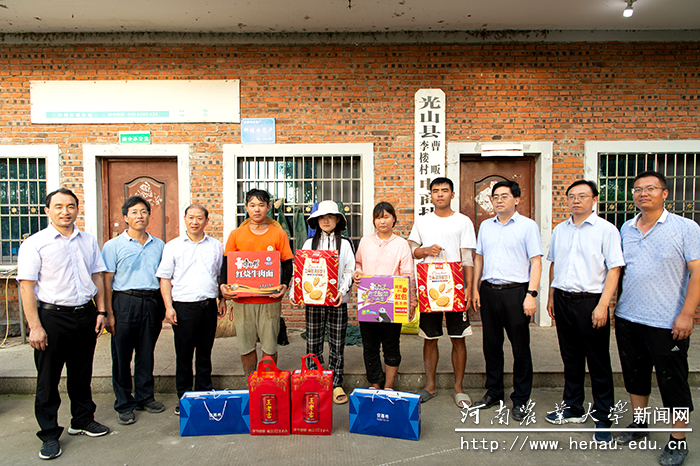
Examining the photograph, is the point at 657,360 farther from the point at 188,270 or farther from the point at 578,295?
the point at 188,270

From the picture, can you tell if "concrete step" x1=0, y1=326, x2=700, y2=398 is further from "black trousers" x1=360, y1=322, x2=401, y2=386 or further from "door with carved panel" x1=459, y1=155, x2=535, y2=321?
"door with carved panel" x1=459, y1=155, x2=535, y2=321

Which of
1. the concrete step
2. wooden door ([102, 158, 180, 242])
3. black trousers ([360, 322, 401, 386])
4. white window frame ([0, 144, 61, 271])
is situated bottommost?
the concrete step

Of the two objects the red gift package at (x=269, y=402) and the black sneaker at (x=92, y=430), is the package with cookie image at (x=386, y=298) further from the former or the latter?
the black sneaker at (x=92, y=430)

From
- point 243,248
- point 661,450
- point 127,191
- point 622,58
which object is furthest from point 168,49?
point 661,450

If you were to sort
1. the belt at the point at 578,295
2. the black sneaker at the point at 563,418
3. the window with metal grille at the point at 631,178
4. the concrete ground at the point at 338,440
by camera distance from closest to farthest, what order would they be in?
the concrete ground at the point at 338,440 < the belt at the point at 578,295 < the black sneaker at the point at 563,418 < the window with metal grille at the point at 631,178

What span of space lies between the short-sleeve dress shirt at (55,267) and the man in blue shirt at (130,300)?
31 cm

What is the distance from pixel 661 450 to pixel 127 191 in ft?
22.3

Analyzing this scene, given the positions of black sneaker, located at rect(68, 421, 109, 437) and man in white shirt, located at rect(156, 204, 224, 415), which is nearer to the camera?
black sneaker, located at rect(68, 421, 109, 437)

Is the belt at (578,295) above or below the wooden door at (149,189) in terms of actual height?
below

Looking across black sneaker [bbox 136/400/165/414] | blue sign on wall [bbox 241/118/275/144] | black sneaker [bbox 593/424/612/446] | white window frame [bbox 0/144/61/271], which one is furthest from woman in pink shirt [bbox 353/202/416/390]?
white window frame [bbox 0/144/61/271]

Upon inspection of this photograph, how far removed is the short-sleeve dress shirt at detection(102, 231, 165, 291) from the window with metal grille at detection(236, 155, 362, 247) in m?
2.49

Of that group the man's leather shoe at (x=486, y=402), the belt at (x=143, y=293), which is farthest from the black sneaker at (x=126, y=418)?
the man's leather shoe at (x=486, y=402)

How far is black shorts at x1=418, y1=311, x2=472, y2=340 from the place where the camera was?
3.78 m

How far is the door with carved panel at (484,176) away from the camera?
6.15m
